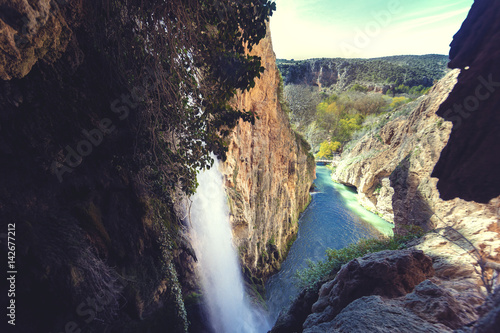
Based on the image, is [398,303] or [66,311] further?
[398,303]

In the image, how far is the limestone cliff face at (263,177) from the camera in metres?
8.27

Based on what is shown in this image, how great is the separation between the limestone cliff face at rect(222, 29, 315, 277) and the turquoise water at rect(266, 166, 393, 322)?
0.94m

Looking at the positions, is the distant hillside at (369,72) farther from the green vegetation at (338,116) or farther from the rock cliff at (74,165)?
the rock cliff at (74,165)

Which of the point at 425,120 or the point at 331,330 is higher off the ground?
the point at 425,120

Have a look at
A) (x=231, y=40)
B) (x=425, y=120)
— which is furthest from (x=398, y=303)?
(x=425, y=120)

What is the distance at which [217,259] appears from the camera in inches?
296

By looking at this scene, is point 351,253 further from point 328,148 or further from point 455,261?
point 328,148

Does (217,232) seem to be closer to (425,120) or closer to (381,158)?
(425,120)

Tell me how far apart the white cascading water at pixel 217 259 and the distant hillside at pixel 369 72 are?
184 feet

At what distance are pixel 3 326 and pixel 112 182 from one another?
7.04ft

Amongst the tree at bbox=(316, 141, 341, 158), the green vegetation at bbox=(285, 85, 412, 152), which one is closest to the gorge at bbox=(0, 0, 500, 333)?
the tree at bbox=(316, 141, 341, 158)

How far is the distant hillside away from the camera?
1874 inches

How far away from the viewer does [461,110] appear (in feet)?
14.1

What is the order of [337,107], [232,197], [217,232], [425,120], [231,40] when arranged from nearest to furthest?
[231,40] < [217,232] < [232,197] < [425,120] < [337,107]
